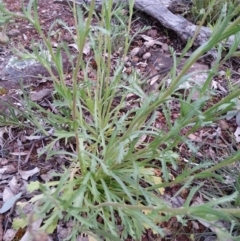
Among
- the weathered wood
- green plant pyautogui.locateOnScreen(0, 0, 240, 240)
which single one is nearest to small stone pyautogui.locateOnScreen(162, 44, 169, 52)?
the weathered wood

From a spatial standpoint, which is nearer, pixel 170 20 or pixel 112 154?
pixel 112 154

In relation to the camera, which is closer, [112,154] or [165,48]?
[112,154]

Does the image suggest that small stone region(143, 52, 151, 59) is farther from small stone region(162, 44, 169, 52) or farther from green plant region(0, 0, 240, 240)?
green plant region(0, 0, 240, 240)

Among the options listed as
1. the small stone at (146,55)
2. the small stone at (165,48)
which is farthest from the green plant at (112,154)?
the small stone at (165,48)

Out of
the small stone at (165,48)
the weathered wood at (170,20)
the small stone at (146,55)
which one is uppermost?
the weathered wood at (170,20)

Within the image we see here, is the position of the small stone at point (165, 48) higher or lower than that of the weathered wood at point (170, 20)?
lower

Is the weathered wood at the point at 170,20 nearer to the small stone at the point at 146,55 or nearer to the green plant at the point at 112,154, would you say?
the small stone at the point at 146,55

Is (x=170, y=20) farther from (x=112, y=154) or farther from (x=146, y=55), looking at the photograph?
(x=112, y=154)

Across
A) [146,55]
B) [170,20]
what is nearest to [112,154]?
[146,55]

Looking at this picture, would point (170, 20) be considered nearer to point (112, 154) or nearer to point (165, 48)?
point (165, 48)

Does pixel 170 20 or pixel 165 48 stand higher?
pixel 170 20

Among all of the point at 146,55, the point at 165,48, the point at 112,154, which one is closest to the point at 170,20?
the point at 165,48

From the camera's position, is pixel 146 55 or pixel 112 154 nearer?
pixel 112 154

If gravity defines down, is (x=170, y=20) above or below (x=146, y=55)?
above
